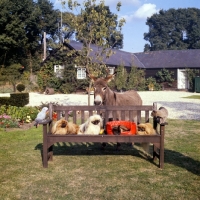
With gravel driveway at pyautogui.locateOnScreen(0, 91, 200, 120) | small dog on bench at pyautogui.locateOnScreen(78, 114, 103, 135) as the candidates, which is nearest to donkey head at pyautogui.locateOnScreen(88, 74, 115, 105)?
small dog on bench at pyautogui.locateOnScreen(78, 114, 103, 135)

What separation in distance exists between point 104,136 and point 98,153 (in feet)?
4.74

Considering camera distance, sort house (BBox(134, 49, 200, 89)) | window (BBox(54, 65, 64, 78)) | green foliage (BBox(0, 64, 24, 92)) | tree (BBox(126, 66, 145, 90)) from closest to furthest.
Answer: window (BBox(54, 65, 64, 78)) < tree (BBox(126, 66, 145, 90)) < green foliage (BBox(0, 64, 24, 92)) < house (BBox(134, 49, 200, 89))

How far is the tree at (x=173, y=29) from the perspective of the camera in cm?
7475

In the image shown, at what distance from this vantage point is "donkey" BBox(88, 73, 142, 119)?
6.86 metres

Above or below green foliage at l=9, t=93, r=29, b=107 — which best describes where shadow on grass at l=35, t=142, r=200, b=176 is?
below

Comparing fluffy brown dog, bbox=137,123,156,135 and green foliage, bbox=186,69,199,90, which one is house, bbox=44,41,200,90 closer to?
green foliage, bbox=186,69,199,90

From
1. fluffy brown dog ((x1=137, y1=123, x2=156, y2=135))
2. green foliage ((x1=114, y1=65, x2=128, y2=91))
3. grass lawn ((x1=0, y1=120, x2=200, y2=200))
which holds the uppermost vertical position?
green foliage ((x1=114, y1=65, x2=128, y2=91))

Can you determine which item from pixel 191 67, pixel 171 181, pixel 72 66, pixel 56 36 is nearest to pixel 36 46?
pixel 56 36

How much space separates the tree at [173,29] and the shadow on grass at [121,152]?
70.0 metres

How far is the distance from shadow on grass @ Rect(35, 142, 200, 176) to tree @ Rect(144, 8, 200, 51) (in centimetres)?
6995

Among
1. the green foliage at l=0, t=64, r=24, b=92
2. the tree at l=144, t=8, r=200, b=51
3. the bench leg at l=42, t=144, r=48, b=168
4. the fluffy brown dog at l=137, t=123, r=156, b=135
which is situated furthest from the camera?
the tree at l=144, t=8, r=200, b=51

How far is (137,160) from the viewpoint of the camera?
652 cm

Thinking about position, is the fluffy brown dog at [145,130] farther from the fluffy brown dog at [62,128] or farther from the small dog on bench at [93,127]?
the fluffy brown dog at [62,128]

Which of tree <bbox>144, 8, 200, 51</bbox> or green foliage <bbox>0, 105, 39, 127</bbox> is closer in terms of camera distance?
green foliage <bbox>0, 105, 39, 127</bbox>
